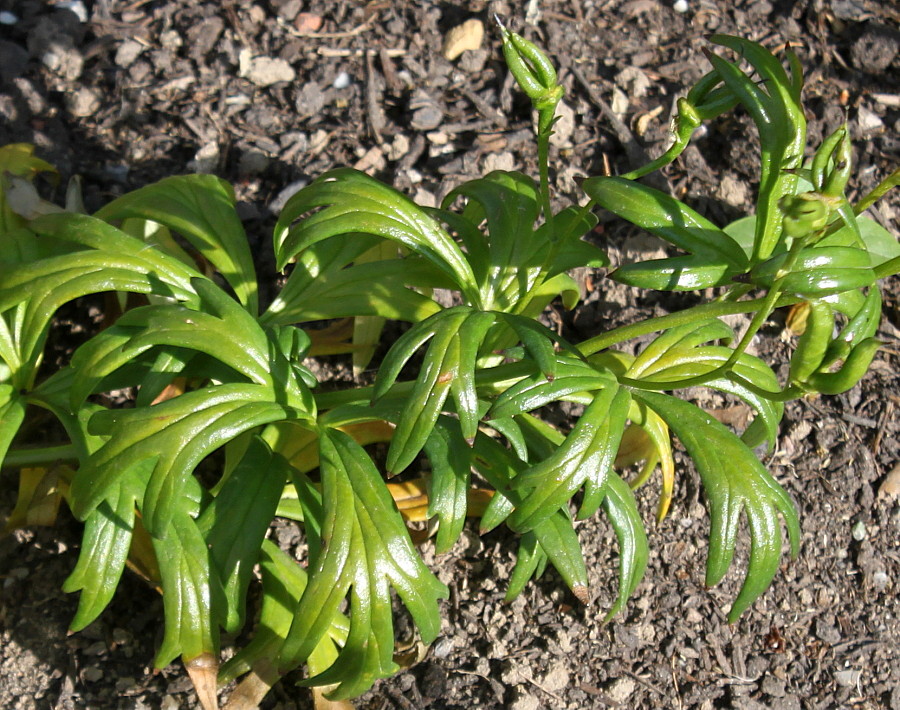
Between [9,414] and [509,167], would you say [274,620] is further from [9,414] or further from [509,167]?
[509,167]

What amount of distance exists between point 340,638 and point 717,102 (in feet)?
5.34

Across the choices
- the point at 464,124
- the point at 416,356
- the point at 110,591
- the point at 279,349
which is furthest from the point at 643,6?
the point at 110,591

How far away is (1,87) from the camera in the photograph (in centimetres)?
345

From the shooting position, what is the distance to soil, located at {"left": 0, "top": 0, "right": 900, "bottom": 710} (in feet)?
8.51

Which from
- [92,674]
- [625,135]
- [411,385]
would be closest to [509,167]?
[625,135]

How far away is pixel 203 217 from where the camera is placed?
2678mm

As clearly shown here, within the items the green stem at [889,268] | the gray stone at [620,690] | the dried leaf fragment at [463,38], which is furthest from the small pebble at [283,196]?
the green stem at [889,268]

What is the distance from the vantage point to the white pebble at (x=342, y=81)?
140 inches

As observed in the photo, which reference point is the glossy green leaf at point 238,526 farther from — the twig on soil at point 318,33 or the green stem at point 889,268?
the twig on soil at point 318,33

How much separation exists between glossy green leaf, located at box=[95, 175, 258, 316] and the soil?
0.53m

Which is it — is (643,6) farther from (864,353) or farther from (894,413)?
(864,353)

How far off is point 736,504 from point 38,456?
1.80 metres

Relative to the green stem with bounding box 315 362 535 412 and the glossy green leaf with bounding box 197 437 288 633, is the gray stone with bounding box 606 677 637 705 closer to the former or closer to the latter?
the green stem with bounding box 315 362 535 412

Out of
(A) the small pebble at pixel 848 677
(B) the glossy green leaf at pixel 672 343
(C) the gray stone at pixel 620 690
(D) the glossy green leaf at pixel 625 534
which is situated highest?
(B) the glossy green leaf at pixel 672 343
